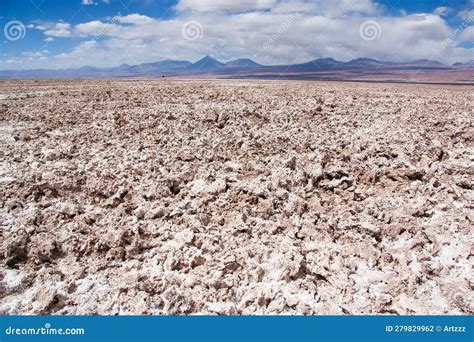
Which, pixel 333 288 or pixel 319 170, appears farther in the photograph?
pixel 319 170

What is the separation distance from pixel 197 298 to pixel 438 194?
387 cm

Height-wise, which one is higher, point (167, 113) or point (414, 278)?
point (167, 113)

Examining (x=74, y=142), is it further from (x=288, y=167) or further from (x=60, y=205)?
(x=288, y=167)

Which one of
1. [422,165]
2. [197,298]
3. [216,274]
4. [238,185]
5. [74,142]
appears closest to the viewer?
[197,298]

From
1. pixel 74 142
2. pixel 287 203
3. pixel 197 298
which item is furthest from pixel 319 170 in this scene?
pixel 74 142

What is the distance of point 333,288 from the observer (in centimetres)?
384

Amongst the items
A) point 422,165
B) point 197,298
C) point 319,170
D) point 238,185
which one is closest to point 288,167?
point 319,170

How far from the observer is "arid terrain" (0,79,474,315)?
148 inches

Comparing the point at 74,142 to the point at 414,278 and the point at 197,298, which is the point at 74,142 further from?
the point at 414,278

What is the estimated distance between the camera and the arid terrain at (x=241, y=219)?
376 centimetres

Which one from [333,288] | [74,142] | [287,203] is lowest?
[333,288]

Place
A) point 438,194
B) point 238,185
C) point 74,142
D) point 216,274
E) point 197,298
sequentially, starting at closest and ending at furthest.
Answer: point 197,298
point 216,274
point 438,194
point 238,185
point 74,142

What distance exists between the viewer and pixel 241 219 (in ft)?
16.4

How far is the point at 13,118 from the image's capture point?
1065cm
